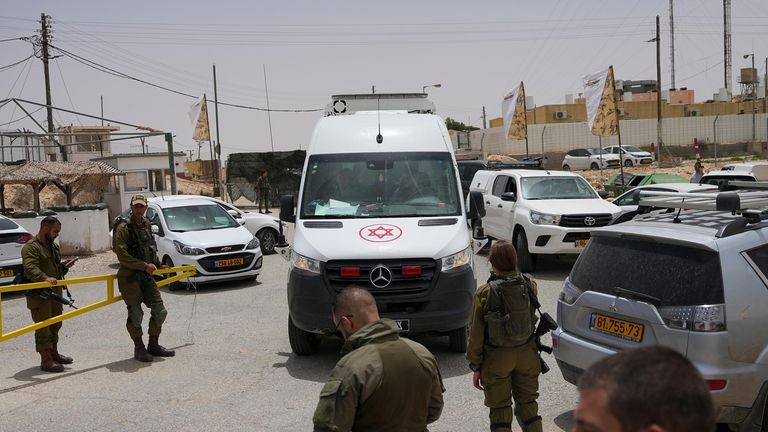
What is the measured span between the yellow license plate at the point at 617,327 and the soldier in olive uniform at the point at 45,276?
5614 mm

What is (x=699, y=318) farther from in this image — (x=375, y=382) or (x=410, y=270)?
(x=410, y=270)

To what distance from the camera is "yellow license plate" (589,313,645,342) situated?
16.5 ft

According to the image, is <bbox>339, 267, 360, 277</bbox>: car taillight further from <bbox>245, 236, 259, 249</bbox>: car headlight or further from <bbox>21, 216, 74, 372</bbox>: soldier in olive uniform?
<bbox>245, 236, 259, 249</bbox>: car headlight

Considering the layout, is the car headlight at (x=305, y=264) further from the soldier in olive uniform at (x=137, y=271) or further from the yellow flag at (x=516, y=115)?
the yellow flag at (x=516, y=115)

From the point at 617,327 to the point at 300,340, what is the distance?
4114 millimetres

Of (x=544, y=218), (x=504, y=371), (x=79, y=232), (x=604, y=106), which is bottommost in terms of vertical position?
(x=79, y=232)

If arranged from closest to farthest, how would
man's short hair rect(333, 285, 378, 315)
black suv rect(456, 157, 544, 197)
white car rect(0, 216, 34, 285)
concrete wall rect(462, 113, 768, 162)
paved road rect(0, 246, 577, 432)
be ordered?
man's short hair rect(333, 285, 378, 315)
paved road rect(0, 246, 577, 432)
white car rect(0, 216, 34, 285)
black suv rect(456, 157, 544, 197)
concrete wall rect(462, 113, 768, 162)

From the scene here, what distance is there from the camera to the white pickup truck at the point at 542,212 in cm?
1338

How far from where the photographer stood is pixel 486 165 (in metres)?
23.0

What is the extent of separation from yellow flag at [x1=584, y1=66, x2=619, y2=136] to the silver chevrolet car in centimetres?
1955

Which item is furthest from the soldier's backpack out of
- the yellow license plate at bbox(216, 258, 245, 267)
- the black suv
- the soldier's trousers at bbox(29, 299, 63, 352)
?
the black suv

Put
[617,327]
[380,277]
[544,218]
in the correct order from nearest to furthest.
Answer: [617,327], [380,277], [544,218]

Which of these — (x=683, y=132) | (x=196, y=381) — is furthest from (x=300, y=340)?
(x=683, y=132)

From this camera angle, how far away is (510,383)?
506 cm
